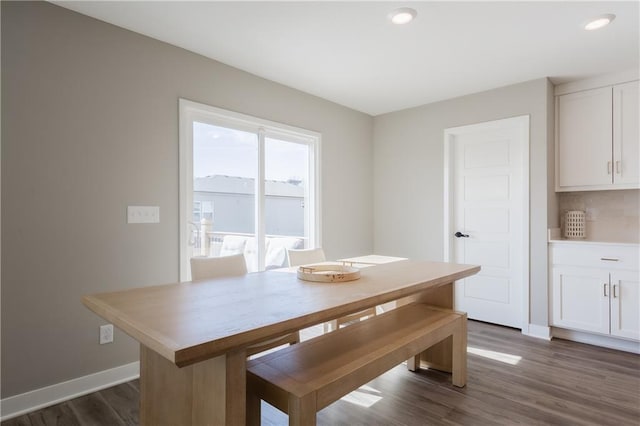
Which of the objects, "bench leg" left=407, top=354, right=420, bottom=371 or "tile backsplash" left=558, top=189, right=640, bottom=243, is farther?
"tile backsplash" left=558, top=189, right=640, bottom=243

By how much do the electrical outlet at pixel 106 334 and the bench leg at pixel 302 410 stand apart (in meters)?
1.77

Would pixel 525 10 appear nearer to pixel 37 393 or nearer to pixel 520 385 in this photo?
pixel 520 385

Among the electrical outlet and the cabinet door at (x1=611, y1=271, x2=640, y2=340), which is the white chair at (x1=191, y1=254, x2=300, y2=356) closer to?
the electrical outlet

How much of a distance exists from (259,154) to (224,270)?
1546 millimetres

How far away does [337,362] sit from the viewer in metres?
1.58

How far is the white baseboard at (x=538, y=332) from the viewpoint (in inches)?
131

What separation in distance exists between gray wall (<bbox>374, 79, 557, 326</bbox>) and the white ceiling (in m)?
0.25

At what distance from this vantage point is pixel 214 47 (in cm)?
278

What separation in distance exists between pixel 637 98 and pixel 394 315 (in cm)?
305

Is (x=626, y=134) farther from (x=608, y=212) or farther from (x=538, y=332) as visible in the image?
(x=538, y=332)

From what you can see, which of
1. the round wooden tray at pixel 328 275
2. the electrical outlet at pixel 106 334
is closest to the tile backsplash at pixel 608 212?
the round wooden tray at pixel 328 275

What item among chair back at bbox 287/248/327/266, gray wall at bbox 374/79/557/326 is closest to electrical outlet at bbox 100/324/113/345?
chair back at bbox 287/248/327/266

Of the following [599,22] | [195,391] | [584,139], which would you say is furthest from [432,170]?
[195,391]

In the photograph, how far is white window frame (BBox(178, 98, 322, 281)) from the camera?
9.22 ft
